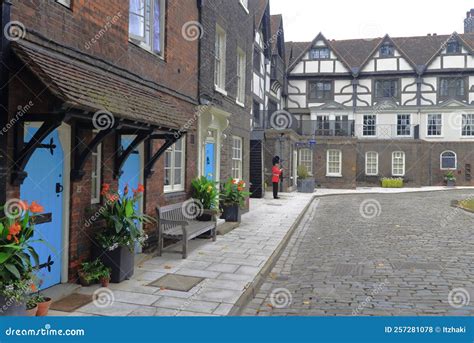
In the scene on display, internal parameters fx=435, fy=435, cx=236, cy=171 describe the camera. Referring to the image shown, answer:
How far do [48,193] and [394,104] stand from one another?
34426 millimetres

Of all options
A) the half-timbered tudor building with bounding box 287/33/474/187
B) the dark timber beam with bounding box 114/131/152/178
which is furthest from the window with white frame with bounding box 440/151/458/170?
the dark timber beam with bounding box 114/131/152/178

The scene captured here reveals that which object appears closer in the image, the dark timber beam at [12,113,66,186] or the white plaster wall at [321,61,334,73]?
the dark timber beam at [12,113,66,186]

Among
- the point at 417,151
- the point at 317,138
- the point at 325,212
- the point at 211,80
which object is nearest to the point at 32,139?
the point at 211,80

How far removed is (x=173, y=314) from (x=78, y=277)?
5.79 ft

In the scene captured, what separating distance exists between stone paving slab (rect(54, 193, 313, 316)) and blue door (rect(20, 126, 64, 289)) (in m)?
0.62

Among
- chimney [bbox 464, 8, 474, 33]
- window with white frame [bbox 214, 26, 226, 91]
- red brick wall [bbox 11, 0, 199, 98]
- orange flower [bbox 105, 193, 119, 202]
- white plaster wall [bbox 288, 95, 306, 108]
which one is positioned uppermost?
chimney [bbox 464, 8, 474, 33]

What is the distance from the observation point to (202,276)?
6.74 meters

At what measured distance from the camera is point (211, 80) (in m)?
11.6

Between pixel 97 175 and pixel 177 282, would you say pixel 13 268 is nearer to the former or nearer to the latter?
pixel 177 282

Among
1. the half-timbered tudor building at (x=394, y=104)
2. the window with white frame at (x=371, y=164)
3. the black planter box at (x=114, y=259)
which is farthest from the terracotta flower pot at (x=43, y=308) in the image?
the window with white frame at (x=371, y=164)

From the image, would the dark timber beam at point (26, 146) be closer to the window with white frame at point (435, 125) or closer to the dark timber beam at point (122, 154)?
the dark timber beam at point (122, 154)

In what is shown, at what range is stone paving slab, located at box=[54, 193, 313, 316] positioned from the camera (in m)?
5.17

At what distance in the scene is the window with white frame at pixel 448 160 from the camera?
3469 centimetres

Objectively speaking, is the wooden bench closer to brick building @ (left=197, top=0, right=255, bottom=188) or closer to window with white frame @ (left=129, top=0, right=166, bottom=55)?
brick building @ (left=197, top=0, right=255, bottom=188)
